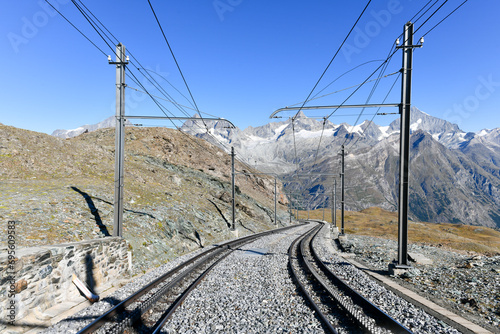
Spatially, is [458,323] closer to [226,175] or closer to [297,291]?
[297,291]

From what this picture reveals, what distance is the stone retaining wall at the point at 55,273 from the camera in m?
6.97

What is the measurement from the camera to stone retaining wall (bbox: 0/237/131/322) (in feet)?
22.9

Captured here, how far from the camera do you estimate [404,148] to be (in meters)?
12.9

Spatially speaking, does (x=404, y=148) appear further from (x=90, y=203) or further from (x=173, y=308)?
(x=90, y=203)

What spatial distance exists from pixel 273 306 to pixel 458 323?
469cm

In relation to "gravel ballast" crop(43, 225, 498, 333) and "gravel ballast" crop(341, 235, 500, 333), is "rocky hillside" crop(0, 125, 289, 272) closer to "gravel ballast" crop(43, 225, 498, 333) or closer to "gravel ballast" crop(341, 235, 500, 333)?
"gravel ballast" crop(43, 225, 498, 333)

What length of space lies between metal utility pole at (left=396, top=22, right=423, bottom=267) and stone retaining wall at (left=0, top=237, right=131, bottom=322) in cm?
1239

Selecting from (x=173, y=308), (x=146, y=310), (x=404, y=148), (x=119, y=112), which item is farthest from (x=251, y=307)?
(x=119, y=112)

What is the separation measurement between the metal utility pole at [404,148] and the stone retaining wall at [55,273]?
12.4 m

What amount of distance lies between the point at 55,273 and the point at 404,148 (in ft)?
47.2

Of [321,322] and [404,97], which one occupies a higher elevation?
[404,97]

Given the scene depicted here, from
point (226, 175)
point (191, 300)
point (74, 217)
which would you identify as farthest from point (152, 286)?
point (226, 175)

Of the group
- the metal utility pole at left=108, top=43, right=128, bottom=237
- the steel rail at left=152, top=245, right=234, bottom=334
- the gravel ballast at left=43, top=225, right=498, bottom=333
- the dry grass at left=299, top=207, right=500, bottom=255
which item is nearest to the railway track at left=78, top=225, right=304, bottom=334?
the steel rail at left=152, top=245, right=234, bottom=334

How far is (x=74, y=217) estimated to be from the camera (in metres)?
14.9
